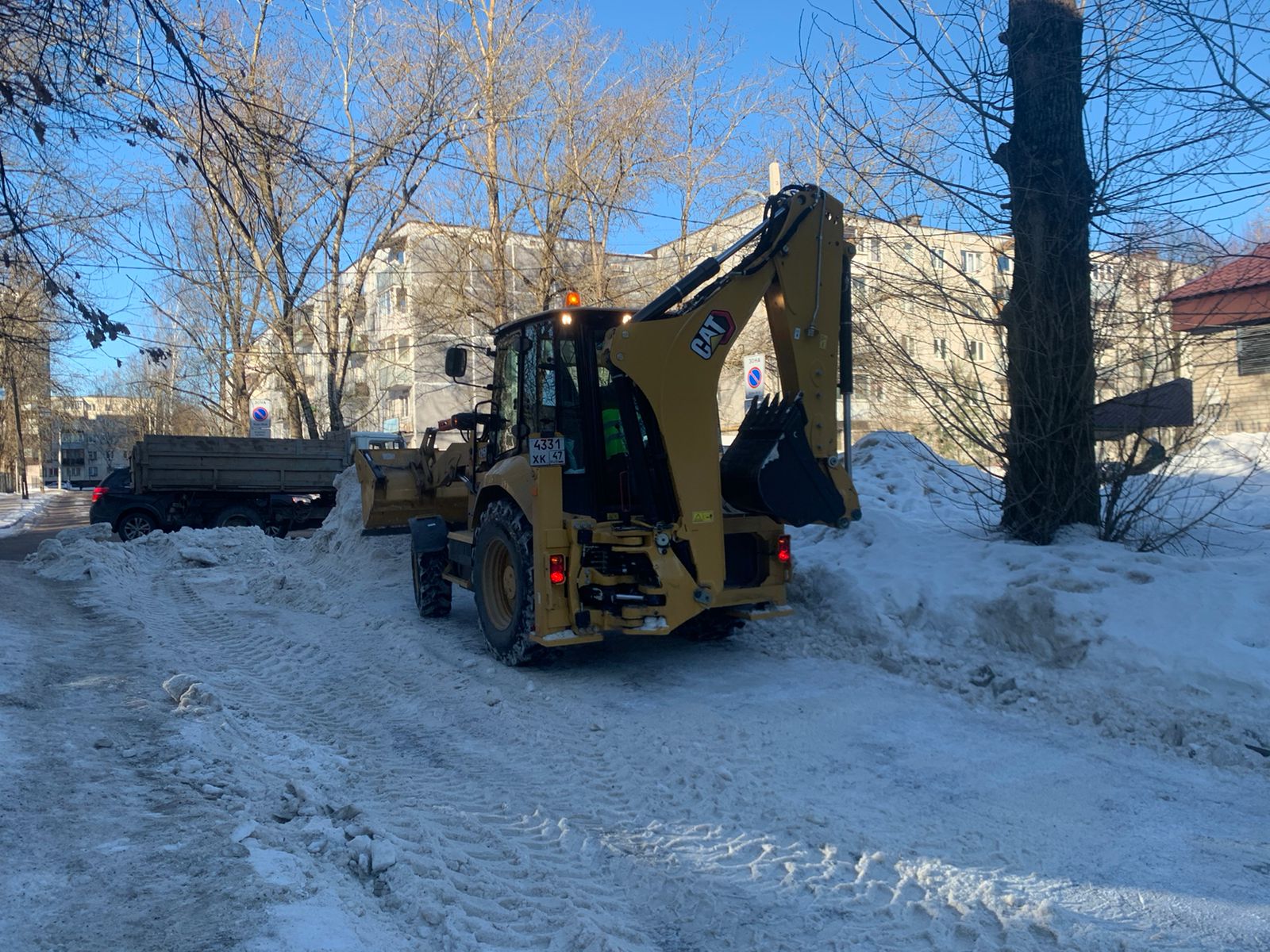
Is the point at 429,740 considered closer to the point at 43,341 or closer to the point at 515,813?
the point at 515,813

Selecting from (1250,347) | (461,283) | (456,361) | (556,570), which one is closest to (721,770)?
(556,570)

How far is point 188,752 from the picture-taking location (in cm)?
486

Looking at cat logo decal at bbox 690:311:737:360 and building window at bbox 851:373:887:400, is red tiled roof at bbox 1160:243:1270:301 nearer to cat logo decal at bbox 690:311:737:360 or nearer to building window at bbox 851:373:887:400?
building window at bbox 851:373:887:400

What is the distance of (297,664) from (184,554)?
7.79 m

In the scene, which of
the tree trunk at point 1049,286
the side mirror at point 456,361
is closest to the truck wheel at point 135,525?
the side mirror at point 456,361

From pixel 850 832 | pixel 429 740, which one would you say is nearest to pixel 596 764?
pixel 429 740

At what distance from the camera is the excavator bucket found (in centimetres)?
656

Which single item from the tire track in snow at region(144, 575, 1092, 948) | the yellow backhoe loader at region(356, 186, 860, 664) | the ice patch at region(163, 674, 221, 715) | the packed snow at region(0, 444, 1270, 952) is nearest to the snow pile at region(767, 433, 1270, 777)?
the packed snow at region(0, 444, 1270, 952)

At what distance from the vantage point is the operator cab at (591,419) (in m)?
6.81

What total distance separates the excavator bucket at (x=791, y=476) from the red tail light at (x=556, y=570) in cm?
150

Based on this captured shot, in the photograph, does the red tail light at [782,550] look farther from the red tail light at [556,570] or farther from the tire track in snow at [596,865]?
the tire track in snow at [596,865]

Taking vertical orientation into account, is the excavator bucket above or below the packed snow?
above

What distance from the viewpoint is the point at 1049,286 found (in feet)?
25.8

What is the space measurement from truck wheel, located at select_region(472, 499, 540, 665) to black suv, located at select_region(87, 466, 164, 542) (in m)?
13.9
